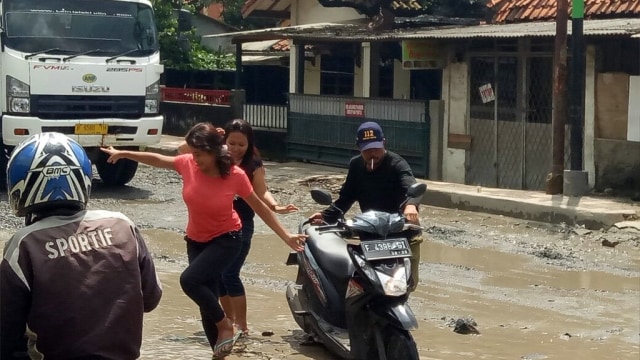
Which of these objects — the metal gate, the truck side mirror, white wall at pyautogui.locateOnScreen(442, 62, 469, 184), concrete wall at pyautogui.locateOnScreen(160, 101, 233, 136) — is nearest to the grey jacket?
the metal gate

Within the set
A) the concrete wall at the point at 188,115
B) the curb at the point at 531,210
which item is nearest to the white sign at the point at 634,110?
the curb at the point at 531,210

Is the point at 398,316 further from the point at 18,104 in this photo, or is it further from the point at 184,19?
the point at 184,19

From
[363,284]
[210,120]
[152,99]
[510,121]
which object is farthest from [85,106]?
[363,284]

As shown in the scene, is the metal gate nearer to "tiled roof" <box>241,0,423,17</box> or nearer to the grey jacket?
"tiled roof" <box>241,0,423,17</box>

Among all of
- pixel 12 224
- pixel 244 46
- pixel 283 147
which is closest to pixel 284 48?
pixel 244 46

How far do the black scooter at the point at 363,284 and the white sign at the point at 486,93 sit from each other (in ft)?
34.2

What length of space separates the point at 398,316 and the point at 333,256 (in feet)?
2.79

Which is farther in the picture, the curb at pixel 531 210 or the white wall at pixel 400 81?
the white wall at pixel 400 81

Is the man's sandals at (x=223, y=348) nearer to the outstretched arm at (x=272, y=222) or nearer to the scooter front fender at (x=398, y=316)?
the outstretched arm at (x=272, y=222)

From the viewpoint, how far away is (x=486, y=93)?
16625 mm

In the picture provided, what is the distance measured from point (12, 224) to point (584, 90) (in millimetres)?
7937

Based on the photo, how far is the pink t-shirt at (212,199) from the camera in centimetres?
617

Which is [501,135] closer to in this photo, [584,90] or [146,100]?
[584,90]

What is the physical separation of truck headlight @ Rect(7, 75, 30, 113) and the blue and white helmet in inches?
433
